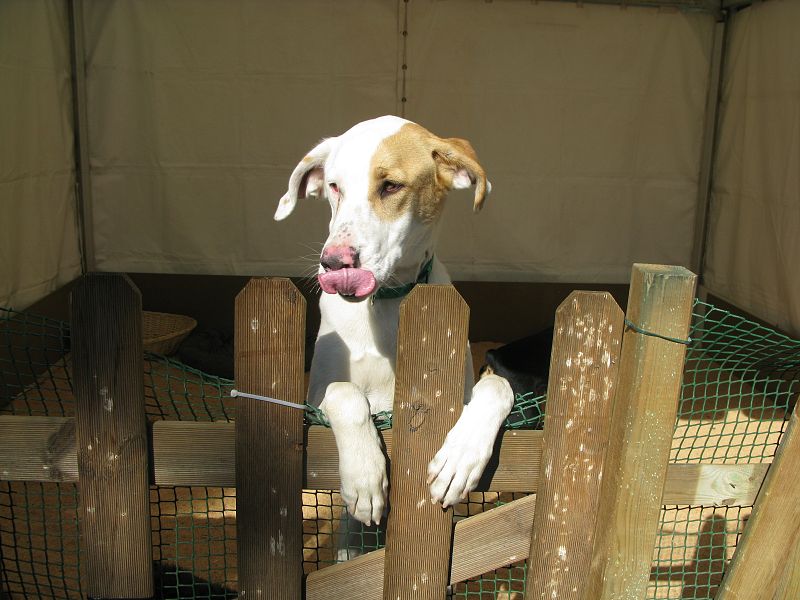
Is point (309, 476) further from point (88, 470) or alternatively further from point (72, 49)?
point (72, 49)

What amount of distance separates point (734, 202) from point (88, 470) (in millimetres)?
5338

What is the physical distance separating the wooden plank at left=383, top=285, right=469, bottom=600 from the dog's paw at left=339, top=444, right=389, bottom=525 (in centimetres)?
4

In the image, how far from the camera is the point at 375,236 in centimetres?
219

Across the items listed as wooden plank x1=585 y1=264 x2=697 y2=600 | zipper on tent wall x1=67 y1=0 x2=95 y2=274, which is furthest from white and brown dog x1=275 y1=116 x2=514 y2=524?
zipper on tent wall x1=67 y1=0 x2=95 y2=274

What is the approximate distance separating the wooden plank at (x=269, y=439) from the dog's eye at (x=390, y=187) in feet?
2.83

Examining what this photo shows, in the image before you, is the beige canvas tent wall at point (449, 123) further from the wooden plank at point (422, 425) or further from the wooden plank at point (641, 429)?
the wooden plank at point (422, 425)

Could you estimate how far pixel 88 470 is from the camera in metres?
1.64

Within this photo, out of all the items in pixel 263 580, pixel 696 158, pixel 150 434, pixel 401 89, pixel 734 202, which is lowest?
pixel 263 580

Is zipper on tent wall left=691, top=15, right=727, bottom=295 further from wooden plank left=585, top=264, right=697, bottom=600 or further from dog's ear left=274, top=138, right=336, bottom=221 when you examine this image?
wooden plank left=585, top=264, right=697, bottom=600

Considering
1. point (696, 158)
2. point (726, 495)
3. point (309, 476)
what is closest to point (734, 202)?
point (696, 158)

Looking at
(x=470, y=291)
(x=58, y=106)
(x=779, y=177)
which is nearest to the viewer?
(x=779, y=177)

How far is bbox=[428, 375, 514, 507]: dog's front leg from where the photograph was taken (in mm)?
1639

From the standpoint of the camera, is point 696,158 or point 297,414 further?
point 696,158

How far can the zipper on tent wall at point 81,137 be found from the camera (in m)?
5.46
